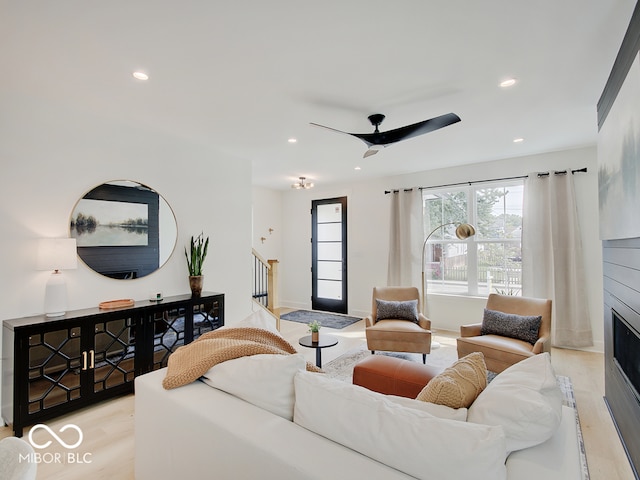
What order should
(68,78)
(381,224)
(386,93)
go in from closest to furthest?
1. (68,78)
2. (386,93)
3. (381,224)

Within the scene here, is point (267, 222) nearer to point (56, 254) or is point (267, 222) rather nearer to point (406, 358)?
point (406, 358)

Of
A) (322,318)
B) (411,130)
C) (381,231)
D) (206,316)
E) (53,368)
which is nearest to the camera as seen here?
(53,368)

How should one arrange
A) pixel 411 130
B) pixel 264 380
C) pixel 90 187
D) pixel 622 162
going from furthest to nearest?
pixel 90 187 < pixel 411 130 < pixel 622 162 < pixel 264 380

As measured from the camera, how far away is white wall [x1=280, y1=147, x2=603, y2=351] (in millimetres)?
4191

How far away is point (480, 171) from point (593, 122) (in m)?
1.68

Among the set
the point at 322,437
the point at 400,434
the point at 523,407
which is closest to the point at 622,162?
the point at 523,407

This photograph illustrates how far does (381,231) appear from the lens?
5973 mm

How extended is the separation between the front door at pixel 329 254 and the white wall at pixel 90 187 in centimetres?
254

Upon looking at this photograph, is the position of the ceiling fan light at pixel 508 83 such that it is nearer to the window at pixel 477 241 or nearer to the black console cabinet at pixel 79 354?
the window at pixel 477 241

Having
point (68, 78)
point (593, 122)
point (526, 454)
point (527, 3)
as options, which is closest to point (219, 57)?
point (68, 78)

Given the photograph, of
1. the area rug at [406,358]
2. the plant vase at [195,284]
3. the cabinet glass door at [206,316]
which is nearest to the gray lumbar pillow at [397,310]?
the area rug at [406,358]

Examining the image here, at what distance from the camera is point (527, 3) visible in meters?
1.70

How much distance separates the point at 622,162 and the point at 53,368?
4230 millimetres

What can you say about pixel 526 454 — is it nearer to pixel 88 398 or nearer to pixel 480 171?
pixel 88 398
